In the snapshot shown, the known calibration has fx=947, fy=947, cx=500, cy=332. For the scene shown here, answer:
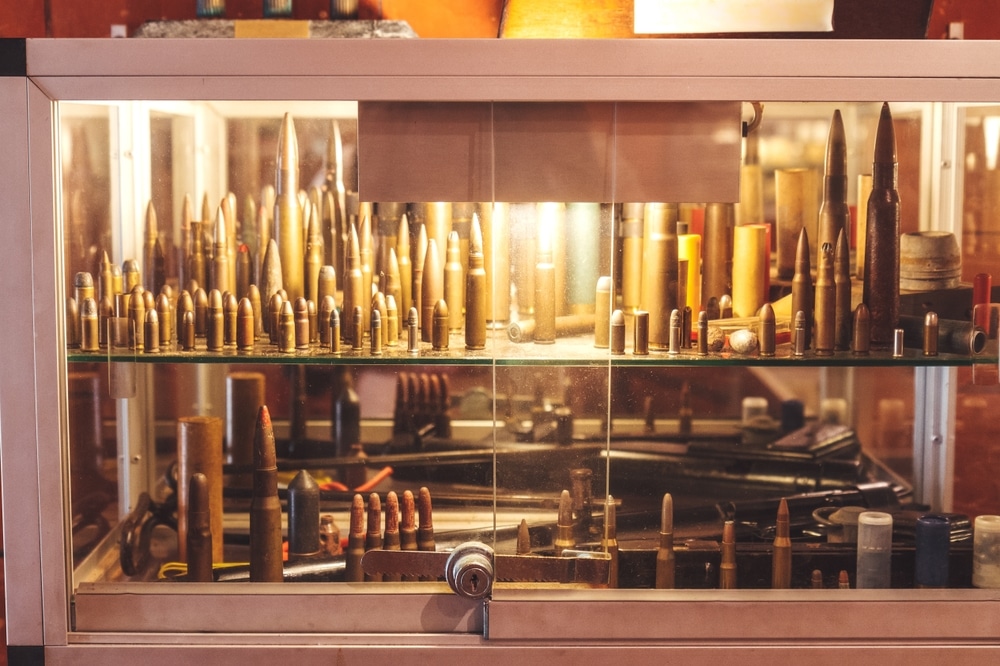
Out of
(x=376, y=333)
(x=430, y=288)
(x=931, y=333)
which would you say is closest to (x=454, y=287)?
(x=430, y=288)

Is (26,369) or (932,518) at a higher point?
(26,369)

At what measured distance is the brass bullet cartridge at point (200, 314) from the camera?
1.42m

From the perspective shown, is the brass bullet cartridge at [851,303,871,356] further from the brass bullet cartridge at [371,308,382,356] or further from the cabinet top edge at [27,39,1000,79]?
the brass bullet cartridge at [371,308,382,356]

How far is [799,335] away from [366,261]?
0.68 meters

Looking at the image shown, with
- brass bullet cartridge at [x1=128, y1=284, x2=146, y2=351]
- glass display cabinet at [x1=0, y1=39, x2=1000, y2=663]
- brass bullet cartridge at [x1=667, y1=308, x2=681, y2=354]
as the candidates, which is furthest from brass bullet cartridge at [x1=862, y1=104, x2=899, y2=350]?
brass bullet cartridge at [x1=128, y1=284, x2=146, y2=351]

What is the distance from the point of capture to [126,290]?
1.38m

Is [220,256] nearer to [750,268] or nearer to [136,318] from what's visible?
[136,318]

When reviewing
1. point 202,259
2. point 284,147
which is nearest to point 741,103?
point 284,147

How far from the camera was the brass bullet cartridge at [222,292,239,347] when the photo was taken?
56.0 inches

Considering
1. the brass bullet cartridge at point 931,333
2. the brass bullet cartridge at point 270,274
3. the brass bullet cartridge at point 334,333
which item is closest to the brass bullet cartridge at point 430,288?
the brass bullet cartridge at point 334,333

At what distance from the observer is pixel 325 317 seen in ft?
4.66

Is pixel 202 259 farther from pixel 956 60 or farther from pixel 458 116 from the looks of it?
pixel 956 60

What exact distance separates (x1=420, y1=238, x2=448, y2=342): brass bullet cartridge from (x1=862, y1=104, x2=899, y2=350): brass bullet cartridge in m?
0.65

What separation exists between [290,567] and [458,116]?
0.73 meters
